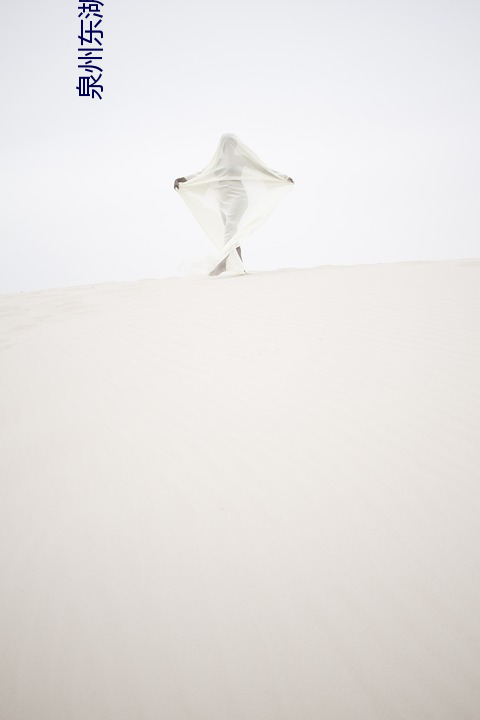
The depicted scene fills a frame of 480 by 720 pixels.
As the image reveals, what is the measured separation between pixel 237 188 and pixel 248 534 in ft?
20.1

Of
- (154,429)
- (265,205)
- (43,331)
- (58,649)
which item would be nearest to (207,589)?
(58,649)

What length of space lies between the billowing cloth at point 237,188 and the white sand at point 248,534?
4.09 meters

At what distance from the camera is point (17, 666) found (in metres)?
1.18

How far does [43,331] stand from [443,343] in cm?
352

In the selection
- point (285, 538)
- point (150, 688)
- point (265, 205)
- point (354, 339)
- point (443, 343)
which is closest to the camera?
point (150, 688)

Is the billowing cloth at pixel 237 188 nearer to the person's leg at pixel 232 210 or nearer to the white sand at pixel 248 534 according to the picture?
the person's leg at pixel 232 210

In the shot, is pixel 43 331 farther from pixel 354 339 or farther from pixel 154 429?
pixel 354 339

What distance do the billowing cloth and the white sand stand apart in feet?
13.4

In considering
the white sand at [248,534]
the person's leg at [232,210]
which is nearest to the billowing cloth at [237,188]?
the person's leg at [232,210]

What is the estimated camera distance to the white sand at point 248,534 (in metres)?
1.13

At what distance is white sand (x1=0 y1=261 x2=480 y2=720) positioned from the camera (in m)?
1.13

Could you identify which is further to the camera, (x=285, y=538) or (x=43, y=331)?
(x=43, y=331)

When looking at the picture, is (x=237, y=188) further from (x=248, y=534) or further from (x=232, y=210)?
(x=248, y=534)

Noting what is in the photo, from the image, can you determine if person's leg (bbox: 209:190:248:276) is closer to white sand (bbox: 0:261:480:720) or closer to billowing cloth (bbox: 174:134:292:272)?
billowing cloth (bbox: 174:134:292:272)
